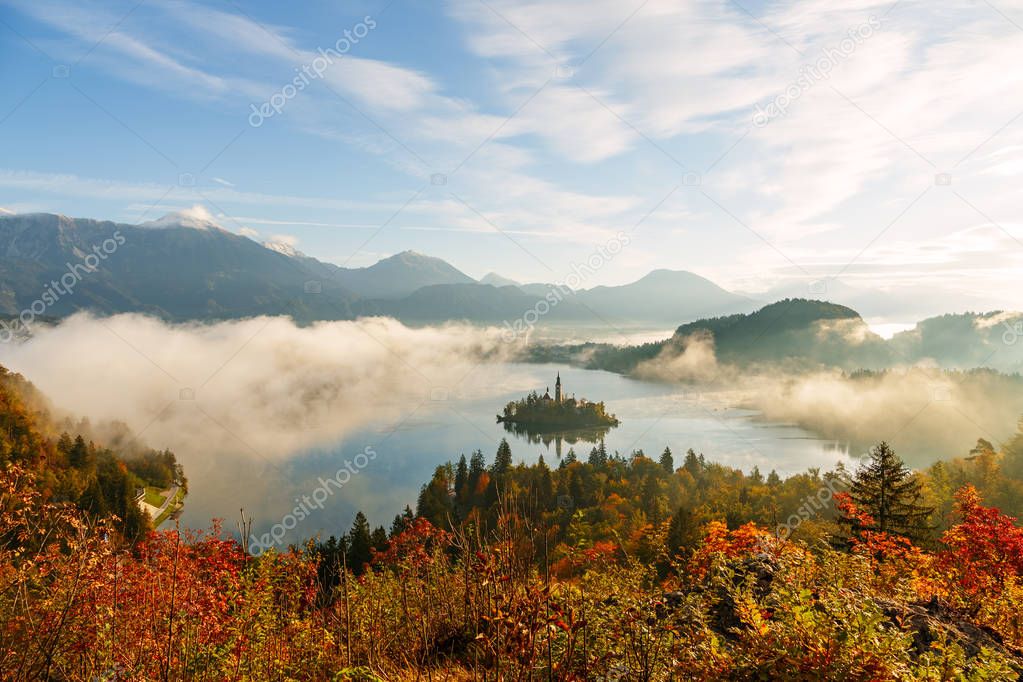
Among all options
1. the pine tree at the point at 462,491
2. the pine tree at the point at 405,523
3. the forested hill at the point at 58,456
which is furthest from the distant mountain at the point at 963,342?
the forested hill at the point at 58,456

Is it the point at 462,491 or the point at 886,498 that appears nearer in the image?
the point at 886,498

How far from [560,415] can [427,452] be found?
26.4 m

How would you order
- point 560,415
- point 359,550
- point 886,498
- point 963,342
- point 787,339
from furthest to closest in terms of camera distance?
Result: point 787,339
point 963,342
point 560,415
point 359,550
point 886,498

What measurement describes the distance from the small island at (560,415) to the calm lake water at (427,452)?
4.00 meters

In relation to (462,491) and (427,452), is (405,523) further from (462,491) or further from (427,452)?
(427,452)

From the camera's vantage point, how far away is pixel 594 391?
130 m

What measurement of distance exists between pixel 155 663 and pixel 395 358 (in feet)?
633

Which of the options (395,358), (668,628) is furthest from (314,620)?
(395,358)

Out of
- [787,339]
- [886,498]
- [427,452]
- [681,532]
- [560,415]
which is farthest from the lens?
[787,339]

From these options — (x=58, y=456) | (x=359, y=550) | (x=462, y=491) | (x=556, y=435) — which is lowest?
(x=556, y=435)

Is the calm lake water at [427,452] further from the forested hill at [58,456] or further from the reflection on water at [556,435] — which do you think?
the forested hill at [58,456]

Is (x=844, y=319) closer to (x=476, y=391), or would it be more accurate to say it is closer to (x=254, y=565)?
(x=476, y=391)

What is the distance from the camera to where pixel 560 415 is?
95.7 m

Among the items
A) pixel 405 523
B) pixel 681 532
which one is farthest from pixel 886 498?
pixel 405 523
